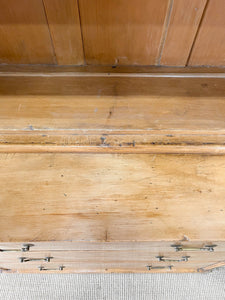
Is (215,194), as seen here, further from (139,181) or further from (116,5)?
(116,5)

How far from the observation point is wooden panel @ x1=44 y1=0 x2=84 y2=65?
51cm

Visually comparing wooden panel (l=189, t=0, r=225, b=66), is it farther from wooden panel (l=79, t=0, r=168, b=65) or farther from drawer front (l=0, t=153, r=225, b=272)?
drawer front (l=0, t=153, r=225, b=272)

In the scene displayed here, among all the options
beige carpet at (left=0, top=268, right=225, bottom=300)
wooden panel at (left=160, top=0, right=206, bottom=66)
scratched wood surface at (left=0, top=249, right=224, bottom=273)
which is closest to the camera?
wooden panel at (left=160, top=0, right=206, bottom=66)

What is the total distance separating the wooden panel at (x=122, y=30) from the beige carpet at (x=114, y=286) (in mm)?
1051

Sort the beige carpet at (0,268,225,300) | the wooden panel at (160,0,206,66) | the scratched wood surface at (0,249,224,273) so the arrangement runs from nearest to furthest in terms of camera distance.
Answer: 1. the wooden panel at (160,0,206,66)
2. the scratched wood surface at (0,249,224,273)
3. the beige carpet at (0,268,225,300)

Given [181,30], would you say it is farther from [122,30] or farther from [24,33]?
[24,33]

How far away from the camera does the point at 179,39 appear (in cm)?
58

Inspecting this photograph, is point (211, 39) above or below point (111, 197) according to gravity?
above

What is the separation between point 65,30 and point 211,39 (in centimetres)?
36

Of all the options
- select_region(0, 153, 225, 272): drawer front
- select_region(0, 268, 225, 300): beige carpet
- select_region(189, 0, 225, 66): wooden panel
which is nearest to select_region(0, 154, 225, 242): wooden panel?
select_region(0, 153, 225, 272): drawer front

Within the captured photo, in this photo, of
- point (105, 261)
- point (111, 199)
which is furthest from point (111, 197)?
point (105, 261)

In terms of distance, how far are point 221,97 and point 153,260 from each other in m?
0.70

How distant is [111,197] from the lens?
0.59 meters

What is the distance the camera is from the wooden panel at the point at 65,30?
0.51m
